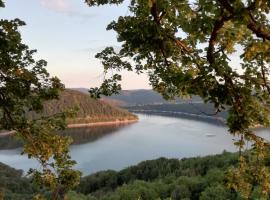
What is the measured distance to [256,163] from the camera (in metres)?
8.15

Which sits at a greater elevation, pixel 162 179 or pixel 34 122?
pixel 34 122

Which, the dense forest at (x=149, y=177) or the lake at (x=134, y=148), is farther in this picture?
the lake at (x=134, y=148)

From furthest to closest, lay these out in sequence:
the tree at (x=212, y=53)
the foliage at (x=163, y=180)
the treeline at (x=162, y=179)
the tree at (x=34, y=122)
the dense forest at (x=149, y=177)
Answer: the dense forest at (x=149, y=177)
the treeline at (x=162, y=179)
the foliage at (x=163, y=180)
the tree at (x=34, y=122)
the tree at (x=212, y=53)

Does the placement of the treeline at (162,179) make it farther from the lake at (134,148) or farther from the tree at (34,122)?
the tree at (34,122)

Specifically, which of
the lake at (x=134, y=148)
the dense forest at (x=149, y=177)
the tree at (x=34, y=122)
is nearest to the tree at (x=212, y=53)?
the tree at (x=34, y=122)

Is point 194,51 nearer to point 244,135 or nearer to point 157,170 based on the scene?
point 244,135

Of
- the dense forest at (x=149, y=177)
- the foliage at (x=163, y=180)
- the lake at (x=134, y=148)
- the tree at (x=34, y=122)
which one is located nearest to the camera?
the tree at (x=34, y=122)

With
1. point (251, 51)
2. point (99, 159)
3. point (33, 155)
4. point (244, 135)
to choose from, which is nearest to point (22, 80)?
point (33, 155)

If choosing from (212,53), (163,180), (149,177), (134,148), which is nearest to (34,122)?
(212,53)

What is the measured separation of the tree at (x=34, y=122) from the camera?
28.3 feet

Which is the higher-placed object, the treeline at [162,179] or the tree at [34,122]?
the tree at [34,122]

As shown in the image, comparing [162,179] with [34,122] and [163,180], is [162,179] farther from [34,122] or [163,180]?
[34,122]

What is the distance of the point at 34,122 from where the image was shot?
914 cm

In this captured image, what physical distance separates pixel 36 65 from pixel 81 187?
86254 millimetres
